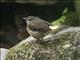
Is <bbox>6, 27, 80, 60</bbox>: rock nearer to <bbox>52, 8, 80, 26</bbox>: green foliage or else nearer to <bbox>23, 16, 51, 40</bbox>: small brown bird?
<bbox>23, 16, 51, 40</bbox>: small brown bird

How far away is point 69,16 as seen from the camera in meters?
8.03

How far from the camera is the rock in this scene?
14.6 ft

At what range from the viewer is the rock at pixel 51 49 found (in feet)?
14.6

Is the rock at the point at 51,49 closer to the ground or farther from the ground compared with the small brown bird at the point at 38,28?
closer to the ground

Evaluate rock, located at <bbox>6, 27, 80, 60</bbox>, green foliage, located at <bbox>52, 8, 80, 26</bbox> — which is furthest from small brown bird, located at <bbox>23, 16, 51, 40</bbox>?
green foliage, located at <bbox>52, 8, 80, 26</bbox>

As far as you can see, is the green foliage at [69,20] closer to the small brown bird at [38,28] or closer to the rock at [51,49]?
the rock at [51,49]

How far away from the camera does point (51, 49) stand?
4.54 metres

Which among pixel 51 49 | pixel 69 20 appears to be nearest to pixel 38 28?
pixel 51 49

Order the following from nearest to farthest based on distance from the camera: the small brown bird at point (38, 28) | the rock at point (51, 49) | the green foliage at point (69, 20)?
the rock at point (51, 49), the small brown bird at point (38, 28), the green foliage at point (69, 20)

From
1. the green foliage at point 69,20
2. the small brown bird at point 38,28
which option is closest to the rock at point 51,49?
the small brown bird at point 38,28

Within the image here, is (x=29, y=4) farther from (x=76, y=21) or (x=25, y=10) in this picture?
(x=76, y=21)

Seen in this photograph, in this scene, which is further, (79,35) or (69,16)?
(69,16)

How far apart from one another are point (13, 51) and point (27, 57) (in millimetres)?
240

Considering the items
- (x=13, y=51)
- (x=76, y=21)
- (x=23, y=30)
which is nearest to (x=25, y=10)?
(x=23, y=30)
